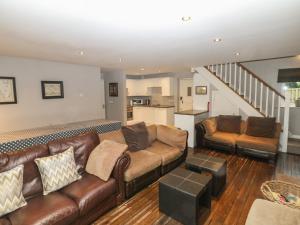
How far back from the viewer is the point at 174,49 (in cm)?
332

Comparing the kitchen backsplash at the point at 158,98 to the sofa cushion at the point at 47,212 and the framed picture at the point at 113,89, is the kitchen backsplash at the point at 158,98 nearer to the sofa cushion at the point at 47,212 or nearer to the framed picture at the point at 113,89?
the framed picture at the point at 113,89

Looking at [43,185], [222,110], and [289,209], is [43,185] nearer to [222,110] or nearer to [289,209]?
[289,209]

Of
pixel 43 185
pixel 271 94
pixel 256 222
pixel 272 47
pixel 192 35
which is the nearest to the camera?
pixel 256 222

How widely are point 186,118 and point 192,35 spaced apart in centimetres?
276

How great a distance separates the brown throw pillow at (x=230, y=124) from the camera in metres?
4.65

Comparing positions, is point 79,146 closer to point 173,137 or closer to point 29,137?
point 29,137

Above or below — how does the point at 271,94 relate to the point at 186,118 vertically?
above

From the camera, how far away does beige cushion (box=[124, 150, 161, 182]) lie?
2.58 metres

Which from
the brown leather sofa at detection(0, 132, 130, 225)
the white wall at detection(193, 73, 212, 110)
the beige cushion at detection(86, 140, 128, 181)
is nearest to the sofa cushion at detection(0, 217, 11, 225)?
the brown leather sofa at detection(0, 132, 130, 225)

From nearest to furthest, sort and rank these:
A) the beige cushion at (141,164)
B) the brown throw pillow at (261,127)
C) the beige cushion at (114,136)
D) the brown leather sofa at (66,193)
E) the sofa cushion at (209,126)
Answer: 1. the brown leather sofa at (66,193)
2. the beige cushion at (141,164)
3. the beige cushion at (114,136)
4. the brown throw pillow at (261,127)
5. the sofa cushion at (209,126)

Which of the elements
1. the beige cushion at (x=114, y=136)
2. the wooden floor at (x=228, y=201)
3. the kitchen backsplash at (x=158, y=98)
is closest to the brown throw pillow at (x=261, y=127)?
the wooden floor at (x=228, y=201)

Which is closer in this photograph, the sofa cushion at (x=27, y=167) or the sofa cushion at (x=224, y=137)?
the sofa cushion at (x=27, y=167)

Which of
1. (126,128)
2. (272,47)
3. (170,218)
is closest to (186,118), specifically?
(126,128)

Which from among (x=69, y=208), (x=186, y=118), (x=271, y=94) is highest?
(x=271, y=94)
